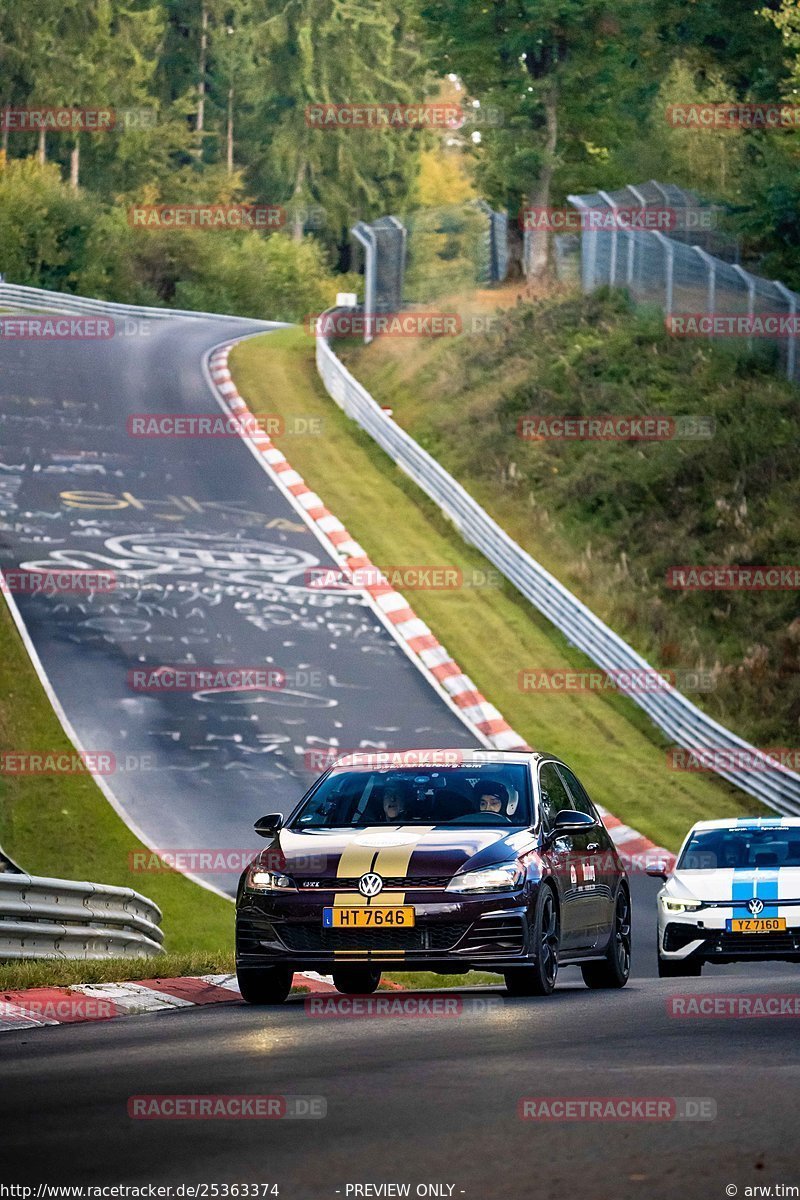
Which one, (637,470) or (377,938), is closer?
(377,938)

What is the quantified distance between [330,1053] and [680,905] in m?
7.89

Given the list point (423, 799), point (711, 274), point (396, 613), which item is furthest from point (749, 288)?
Answer: point (423, 799)

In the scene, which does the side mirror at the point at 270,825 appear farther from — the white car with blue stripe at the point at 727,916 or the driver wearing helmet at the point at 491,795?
the white car with blue stripe at the point at 727,916

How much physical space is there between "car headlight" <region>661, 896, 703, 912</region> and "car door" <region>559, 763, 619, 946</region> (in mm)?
2439

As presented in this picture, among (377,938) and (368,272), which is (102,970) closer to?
(377,938)

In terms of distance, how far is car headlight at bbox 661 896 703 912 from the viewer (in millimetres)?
16359

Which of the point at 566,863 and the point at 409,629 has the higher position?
the point at 566,863

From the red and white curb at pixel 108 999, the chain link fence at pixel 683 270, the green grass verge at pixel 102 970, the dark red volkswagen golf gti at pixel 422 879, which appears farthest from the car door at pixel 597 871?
the chain link fence at pixel 683 270

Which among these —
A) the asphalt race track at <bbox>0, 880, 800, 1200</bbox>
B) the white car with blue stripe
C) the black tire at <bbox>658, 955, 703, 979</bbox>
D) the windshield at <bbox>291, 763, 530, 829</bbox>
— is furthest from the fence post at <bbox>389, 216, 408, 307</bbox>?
the asphalt race track at <bbox>0, 880, 800, 1200</bbox>

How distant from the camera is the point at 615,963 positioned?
13.8 m

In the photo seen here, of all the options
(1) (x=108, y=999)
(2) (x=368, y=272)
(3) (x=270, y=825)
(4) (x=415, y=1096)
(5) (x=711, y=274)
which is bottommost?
(2) (x=368, y=272)

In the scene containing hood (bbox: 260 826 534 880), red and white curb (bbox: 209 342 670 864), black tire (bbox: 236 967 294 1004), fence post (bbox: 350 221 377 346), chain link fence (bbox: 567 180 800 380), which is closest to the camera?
hood (bbox: 260 826 534 880)

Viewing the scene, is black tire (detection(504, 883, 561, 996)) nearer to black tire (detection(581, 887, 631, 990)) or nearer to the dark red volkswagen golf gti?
the dark red volkswagen golf gti

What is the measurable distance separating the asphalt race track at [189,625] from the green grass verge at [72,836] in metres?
0.33
